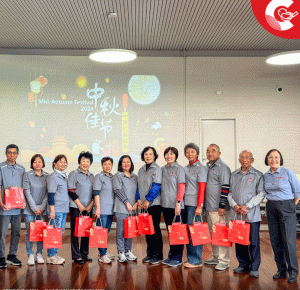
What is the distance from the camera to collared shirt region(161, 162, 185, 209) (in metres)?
4.74

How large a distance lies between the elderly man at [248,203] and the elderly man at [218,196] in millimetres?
108

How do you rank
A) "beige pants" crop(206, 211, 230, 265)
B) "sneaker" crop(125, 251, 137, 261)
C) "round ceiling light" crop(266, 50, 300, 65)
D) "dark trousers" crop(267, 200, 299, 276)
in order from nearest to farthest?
1. "dark trousers" crop(267, 200, 299, 276)
2. "beige pants" crop(206, 211, 230, 265)
3. "sneaker" crop(125, 251, 137, 261)
4. "round ceiling light" crop(266, 50, 300, 65)

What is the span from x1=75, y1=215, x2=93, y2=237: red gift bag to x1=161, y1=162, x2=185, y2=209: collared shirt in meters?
0.94

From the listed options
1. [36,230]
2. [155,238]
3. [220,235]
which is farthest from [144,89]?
[220,235]

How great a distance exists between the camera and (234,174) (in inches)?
179

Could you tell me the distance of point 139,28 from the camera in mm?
7379

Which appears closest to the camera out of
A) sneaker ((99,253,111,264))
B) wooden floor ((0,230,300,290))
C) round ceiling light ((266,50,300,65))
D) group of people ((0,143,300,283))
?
wooden floor ((0,230,300,290))

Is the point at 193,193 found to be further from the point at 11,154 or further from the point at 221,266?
the point at 11,154

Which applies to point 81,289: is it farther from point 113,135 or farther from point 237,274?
point 113,135

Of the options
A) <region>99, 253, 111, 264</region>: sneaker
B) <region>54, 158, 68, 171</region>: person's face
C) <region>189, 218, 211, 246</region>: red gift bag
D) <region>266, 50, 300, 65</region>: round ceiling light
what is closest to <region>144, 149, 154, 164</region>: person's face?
<region>189, 218, 211, 246</region>: red gift bag

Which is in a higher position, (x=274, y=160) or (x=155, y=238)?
(x=274, y=160)

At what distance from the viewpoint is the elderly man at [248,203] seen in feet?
14.1

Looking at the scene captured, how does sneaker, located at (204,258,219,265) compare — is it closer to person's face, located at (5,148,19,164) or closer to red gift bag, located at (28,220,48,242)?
red gift bag, located at (28,220,48,242)

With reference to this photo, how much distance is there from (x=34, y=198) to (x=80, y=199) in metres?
0.56
